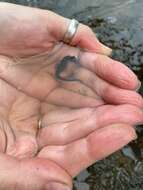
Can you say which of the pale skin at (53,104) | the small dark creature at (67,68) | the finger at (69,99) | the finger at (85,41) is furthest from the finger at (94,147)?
the finger at (85,41)

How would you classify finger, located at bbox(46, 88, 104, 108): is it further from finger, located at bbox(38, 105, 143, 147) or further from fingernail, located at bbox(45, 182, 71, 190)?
fingernail, located at bbox(45, 182, 71, 190)

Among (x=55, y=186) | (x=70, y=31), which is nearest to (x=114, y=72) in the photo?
(x=70, y=31)

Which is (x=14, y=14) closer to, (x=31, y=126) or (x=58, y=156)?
(x=31, y=126)

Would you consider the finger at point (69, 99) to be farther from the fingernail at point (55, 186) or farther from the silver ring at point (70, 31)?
the fingernail at point (55, 186)

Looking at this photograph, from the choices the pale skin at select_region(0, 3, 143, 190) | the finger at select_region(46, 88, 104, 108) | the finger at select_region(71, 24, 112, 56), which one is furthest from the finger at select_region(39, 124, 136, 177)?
the finger at select_region(71, 24, 112, 56)

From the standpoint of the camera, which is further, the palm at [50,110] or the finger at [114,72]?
the finger at [114,72]

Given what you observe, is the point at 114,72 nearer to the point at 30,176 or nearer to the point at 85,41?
the point at 85,41

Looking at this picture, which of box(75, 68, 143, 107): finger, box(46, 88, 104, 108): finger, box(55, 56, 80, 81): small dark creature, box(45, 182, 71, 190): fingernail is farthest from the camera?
box(55, 56, 80, 81): small dark creature
